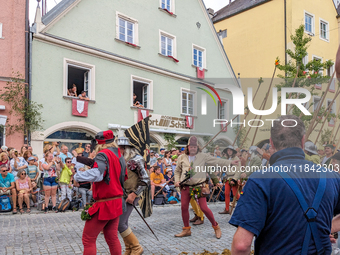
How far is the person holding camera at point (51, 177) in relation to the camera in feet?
31.6

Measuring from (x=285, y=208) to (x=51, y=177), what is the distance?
905cm

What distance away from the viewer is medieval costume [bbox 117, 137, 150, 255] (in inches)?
187

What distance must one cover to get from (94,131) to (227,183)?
7056 millimetres

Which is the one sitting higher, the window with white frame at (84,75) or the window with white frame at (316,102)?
the window with white frame at (84,75)

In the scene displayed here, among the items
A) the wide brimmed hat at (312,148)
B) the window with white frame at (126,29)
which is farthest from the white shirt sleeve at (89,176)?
the window with white frame at (126,29)

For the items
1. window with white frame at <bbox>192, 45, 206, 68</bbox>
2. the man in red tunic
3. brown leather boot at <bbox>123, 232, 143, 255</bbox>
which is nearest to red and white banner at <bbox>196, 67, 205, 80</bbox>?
window with white frame at <bbox>192, 45, 206, 68</bbox>

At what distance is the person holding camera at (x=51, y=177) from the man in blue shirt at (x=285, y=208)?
28.6 ft

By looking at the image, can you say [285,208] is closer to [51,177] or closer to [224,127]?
[224,127]

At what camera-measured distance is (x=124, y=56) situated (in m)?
15.9

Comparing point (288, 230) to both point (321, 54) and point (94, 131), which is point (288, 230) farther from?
point (321, 54)

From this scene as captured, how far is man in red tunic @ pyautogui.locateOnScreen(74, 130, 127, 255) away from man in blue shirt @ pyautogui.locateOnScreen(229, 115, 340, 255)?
2212 millimetres

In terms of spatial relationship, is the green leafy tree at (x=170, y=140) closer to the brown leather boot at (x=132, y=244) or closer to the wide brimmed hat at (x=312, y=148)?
the brown leather boot at (x=132, y=244)

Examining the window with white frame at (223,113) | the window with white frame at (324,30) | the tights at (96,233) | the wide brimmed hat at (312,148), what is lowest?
the tights at (96,233)

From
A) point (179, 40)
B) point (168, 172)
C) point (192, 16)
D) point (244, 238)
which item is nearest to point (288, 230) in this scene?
point (244, 238)
